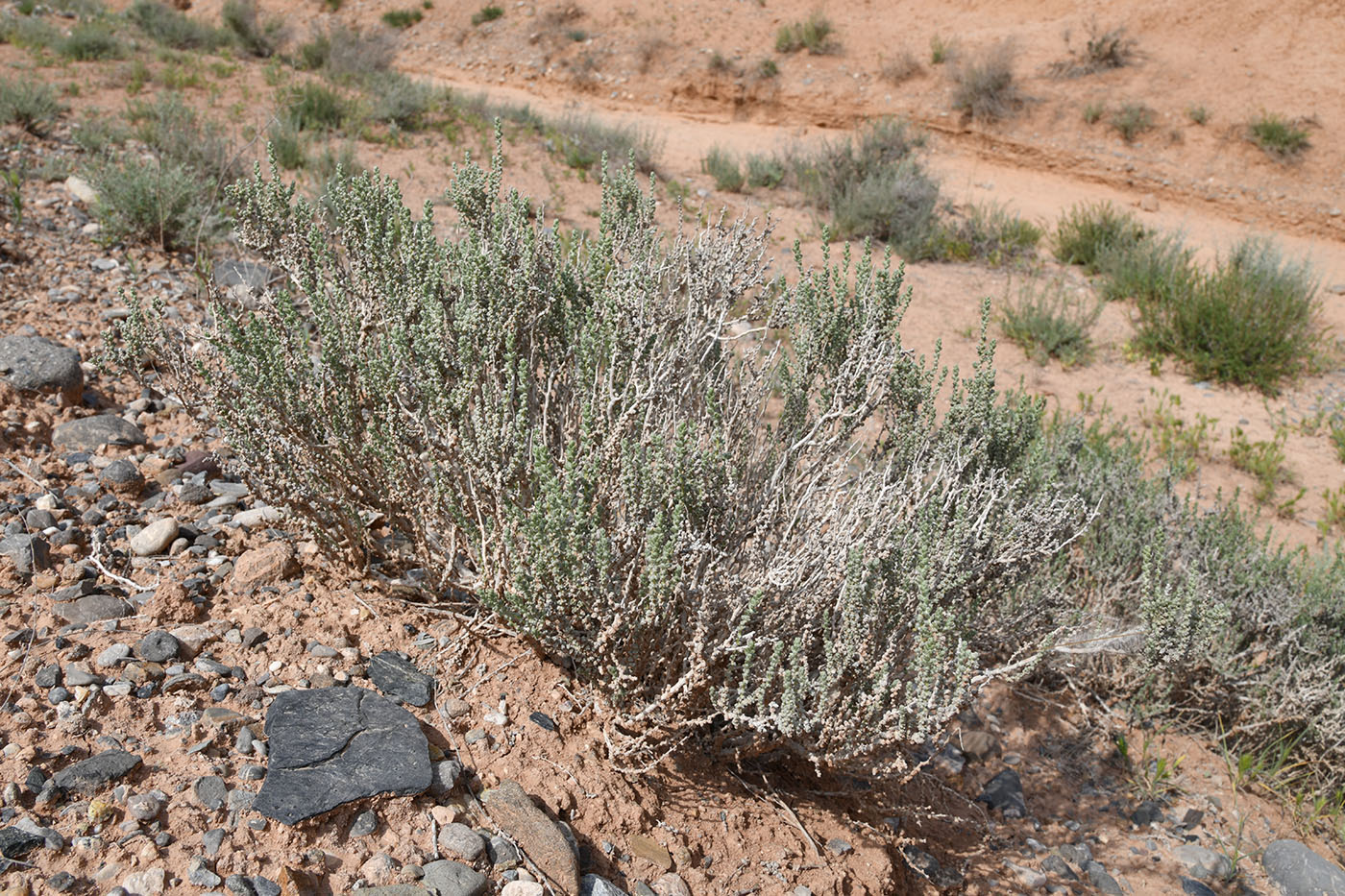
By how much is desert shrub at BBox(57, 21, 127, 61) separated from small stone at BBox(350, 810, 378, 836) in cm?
967

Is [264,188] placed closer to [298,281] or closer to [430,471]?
[298,281]

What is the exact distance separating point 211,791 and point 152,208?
3980 millimetres

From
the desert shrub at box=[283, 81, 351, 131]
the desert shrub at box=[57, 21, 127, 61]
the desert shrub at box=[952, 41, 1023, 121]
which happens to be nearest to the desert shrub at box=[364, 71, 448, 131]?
the desert shrub at box=[283, 81, 351, 131]

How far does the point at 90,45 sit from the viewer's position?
9.13 m

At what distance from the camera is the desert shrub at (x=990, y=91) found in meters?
12.0

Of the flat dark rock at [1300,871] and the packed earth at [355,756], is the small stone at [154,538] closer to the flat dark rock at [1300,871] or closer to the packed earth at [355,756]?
the packed earth at [355,756]

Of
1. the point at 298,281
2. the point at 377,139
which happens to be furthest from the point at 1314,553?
the point at 377,139

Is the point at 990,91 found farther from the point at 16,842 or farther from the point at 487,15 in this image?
the point at 16,842

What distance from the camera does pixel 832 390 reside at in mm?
2967

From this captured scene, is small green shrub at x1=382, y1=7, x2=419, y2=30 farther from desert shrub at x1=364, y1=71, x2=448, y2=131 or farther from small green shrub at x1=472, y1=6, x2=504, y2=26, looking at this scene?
desert shrub at x1=364, y1=71, x2=448, y2=131

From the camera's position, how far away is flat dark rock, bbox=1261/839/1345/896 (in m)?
3.15

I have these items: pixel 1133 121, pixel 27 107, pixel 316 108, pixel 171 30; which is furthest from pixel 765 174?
pixel 171 30

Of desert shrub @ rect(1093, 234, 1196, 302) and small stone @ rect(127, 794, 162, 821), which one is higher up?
small stone @ rect(127, 794, 162, 821)

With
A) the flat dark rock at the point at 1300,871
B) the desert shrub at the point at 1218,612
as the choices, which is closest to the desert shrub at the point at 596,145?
the desert shrub at the point at 1218,612
